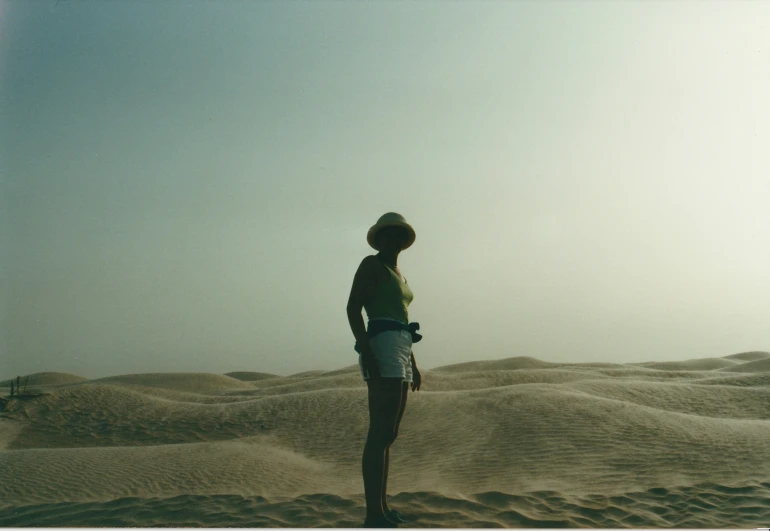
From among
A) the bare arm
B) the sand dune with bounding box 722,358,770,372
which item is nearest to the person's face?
the bare arm

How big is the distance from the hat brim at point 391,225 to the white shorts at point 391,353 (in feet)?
3.04

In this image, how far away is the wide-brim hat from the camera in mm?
5414

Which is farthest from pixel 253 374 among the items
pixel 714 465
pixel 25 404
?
pixel 714 465

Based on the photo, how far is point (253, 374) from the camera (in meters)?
49.4

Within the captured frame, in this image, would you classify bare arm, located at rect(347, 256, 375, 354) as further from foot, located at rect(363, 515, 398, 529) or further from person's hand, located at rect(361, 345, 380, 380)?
foot, located at rect(363, 515, 398, 529)

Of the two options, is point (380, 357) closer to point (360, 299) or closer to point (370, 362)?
point (370, 362)

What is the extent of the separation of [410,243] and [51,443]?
10.8 metres

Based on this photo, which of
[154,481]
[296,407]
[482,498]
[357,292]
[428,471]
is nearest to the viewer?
[357,292]

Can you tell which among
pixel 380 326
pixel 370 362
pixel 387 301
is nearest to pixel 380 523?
pixel 370 362

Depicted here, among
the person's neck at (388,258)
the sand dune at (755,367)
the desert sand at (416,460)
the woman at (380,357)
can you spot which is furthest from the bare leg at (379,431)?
the sand dune at (755,367)

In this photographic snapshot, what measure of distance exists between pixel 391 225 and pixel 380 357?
122cm

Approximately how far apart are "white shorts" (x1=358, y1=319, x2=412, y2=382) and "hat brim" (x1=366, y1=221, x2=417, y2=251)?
927 millimetres

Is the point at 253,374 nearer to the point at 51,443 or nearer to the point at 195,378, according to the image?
the point at 195,378

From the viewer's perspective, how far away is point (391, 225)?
5.43 metres
